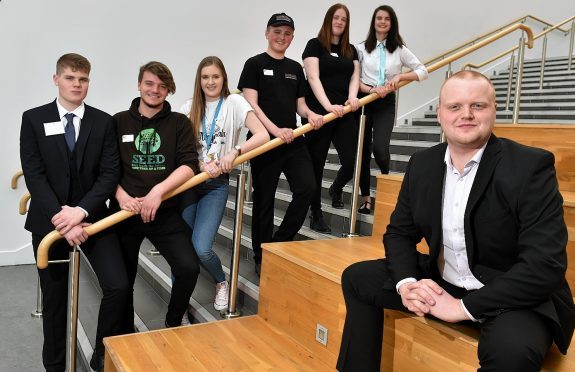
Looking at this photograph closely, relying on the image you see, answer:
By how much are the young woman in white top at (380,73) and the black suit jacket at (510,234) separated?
1606 mm

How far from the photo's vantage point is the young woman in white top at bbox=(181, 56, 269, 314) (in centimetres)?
256

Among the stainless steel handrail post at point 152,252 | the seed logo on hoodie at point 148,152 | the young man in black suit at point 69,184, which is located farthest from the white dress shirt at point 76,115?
the stainless steel handrail post at point 152,252

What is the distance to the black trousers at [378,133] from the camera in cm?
323

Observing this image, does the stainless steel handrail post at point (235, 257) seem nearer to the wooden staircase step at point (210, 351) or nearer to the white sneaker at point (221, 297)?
the white sneaker at point (221, 297)

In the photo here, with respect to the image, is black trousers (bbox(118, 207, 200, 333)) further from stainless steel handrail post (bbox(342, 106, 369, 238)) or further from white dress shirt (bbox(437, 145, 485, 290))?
white dress shirt (bbox(437, 145, 485, 290))

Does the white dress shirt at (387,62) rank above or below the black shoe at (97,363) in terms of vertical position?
above

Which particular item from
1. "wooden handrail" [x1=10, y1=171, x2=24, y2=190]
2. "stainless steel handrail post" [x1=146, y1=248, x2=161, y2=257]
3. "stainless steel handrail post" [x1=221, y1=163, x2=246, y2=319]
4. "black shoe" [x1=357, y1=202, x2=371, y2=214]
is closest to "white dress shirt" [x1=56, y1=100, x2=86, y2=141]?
"stainless steel handrail post" [x1=221, y1=163, x2=246, y2=319]

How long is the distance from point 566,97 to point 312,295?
15.3 feet

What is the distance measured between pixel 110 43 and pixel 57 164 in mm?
2720

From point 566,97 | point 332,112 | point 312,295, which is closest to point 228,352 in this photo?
point 312,295

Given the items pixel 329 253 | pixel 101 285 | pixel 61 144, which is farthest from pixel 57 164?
pixel 329 253

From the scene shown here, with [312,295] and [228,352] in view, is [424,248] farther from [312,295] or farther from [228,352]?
[228,352]

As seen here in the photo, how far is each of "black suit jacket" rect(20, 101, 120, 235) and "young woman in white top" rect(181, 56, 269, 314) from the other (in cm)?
46

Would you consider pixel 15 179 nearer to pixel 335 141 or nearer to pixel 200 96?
pixel 200 96
